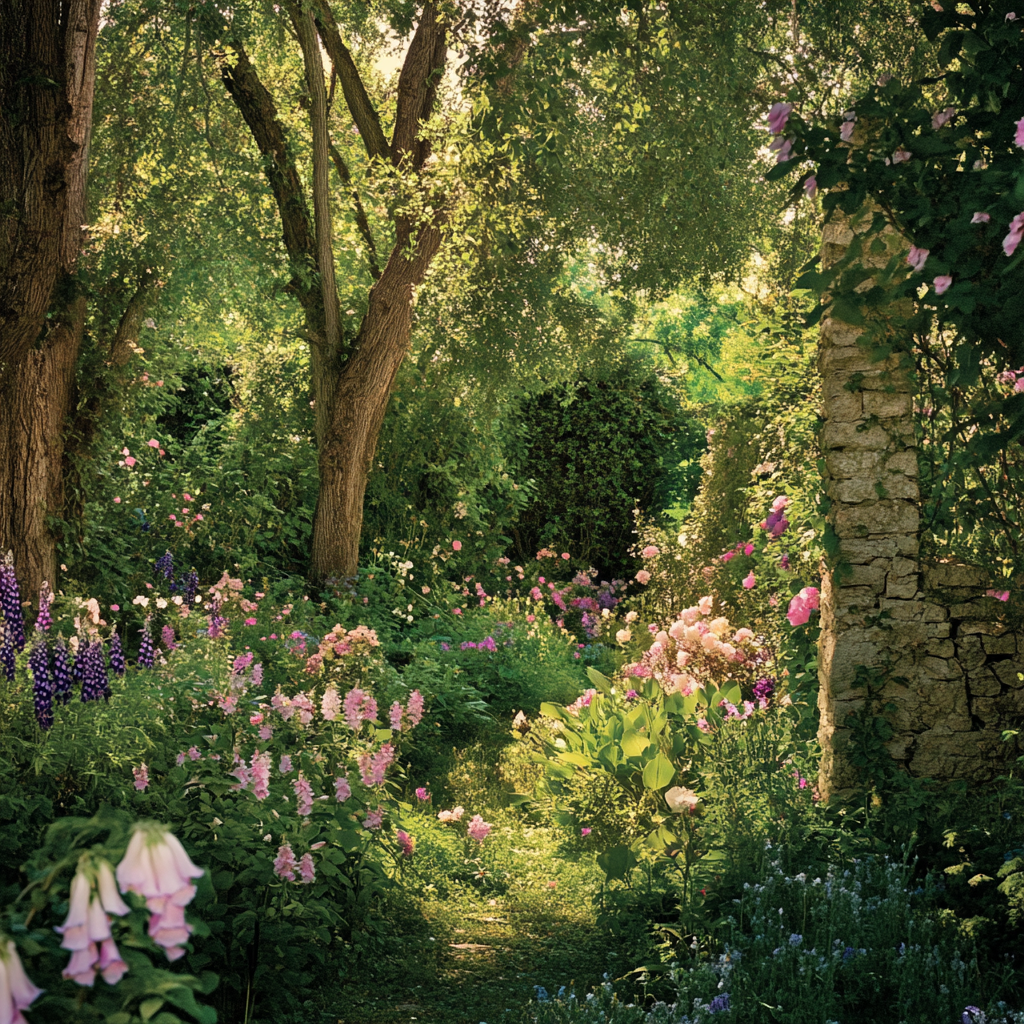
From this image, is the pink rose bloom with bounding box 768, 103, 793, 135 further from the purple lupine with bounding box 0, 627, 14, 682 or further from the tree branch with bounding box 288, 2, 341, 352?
the tree branch with bounding box 288, 2, 341, 352

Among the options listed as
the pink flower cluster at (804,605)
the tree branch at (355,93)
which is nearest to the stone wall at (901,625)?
the pink flower cluster at (804,605)

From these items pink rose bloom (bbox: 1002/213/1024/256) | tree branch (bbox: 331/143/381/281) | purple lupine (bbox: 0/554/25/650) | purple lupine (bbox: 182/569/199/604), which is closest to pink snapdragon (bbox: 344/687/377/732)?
purple lupine (bbox: 0/554/25/650)

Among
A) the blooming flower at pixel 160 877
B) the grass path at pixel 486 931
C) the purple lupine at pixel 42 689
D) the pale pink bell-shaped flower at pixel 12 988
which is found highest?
the purple lupine at pixel 42 689

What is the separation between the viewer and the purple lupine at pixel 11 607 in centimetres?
358

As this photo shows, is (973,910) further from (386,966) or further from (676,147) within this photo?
(676,147)

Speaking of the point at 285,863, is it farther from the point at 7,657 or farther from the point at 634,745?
the point at 634,745

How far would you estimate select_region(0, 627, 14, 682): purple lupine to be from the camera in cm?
327

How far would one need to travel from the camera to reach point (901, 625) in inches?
148

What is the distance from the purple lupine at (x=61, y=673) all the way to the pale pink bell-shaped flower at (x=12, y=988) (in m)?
2.19

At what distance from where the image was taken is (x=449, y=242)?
7375 mm

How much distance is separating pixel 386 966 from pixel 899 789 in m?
1.97

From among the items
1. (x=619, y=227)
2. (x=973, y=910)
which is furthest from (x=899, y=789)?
(x=619, y=227)

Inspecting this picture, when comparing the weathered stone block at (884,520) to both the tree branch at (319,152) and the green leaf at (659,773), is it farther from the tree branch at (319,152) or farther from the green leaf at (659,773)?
the tree branch at (319,152)

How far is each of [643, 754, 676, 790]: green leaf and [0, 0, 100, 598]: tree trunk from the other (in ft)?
12.4
